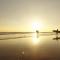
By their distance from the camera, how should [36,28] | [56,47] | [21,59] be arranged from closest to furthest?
[21,59]
[36,28]
[56,47]

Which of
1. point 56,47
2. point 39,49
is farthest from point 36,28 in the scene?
point 56,47

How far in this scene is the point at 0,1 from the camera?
160 centimetres

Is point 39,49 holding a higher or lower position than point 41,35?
lower

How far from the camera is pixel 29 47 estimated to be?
1746 millimetres

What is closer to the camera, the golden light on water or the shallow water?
the shallow water

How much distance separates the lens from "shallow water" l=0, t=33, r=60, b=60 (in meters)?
1.62

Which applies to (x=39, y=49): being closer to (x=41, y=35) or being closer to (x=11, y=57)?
(x=41, y=35)

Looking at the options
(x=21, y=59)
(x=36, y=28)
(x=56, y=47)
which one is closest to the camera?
(x=21, y=59)

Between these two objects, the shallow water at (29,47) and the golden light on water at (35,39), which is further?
the golden light on water at (35,39)

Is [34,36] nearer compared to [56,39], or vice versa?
[34,36]

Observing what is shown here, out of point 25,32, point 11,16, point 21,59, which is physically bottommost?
point 21,59

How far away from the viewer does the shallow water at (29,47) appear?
1.62 m

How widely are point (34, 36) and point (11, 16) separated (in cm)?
40

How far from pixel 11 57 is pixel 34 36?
15.9 inches
